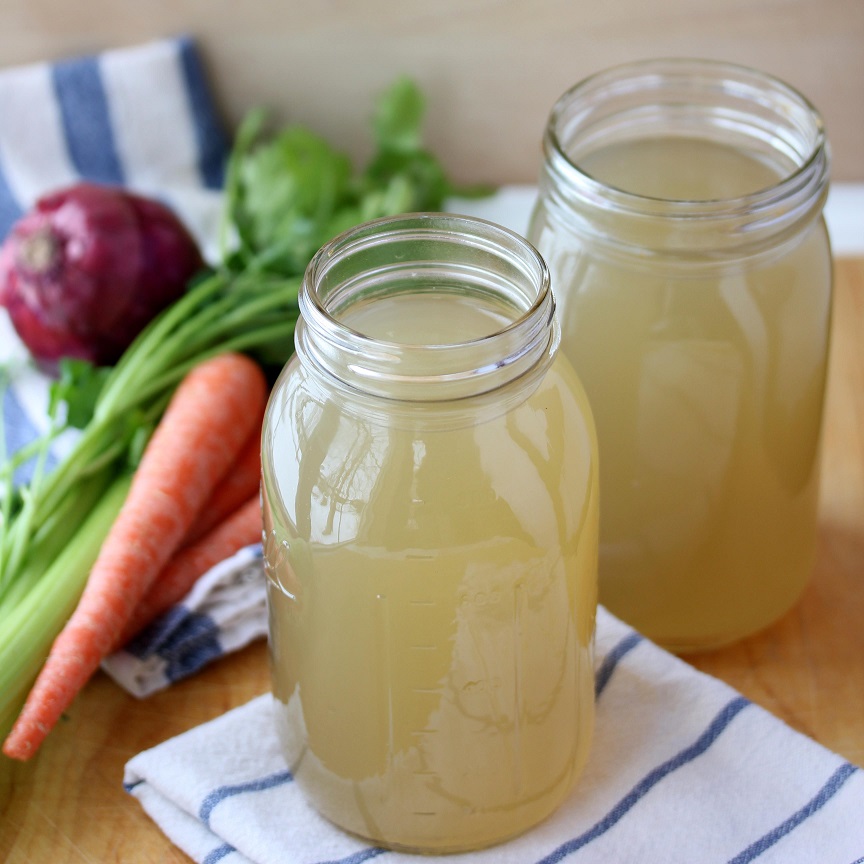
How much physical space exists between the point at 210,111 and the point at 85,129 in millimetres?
151

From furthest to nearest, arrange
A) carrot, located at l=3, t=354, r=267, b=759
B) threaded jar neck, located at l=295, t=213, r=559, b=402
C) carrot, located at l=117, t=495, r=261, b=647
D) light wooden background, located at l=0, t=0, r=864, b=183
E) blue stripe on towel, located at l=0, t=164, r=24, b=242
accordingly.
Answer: blue stripe on towel, located at l=0, t=164, r=24, b=242 < light wooden background, located at l=0, t=0, r=864, b=183 < carrot, located at l=117, t=495, r=261, b=647 < carrot, located at l=3, t=354, r=267, b=759 < threaded jar neck, located at l=295, t=213, r=559, b=402

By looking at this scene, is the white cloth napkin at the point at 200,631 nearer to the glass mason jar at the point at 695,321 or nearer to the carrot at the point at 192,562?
the carrot at the point at 192,562

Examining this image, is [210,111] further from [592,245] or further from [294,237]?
[592,245]

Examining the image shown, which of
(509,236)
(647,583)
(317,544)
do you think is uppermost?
(509,236)

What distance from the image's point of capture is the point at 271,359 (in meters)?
1.23

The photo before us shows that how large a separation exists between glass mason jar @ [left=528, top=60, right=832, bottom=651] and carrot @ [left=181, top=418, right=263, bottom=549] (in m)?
0.37

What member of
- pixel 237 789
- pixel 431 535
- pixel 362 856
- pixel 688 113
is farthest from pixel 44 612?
pixel 688 113

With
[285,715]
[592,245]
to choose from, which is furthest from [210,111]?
[285,715]

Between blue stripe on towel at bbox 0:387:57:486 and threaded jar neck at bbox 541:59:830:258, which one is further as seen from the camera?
blue stripe on towel at bbox 0:387:57:486

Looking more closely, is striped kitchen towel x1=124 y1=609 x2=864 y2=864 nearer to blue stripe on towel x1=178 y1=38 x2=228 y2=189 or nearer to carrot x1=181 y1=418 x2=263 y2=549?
carrot x1=181 y1=418 x2=263 y2=549

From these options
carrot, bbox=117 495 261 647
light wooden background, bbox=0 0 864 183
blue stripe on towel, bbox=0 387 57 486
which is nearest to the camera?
carrot, bbox=117 495 261 647

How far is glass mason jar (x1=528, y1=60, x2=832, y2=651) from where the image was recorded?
825mm

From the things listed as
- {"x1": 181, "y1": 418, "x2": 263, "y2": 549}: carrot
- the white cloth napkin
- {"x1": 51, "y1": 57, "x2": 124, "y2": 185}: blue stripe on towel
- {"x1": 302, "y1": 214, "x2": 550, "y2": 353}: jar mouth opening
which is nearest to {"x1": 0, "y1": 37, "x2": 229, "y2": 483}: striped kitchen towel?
{"x1": 51, "y1": 57, "x2": 124, "y2": 185}: blue stripe on towel

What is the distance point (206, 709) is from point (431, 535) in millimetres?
390
